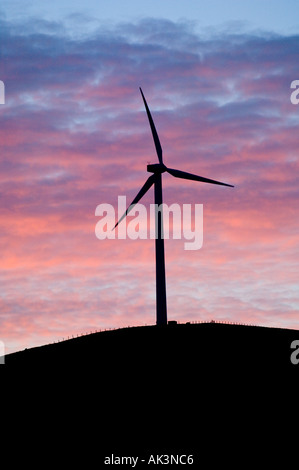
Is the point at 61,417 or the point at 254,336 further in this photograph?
the point at 254,336

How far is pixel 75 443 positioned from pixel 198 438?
10832 mm

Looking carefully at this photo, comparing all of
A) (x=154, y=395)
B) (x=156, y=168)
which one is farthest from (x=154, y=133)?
(x=154, y=395)

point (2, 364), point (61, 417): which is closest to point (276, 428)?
point (61, 417)

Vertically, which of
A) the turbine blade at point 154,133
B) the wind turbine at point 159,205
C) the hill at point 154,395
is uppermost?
the turbine blade at point 154,133

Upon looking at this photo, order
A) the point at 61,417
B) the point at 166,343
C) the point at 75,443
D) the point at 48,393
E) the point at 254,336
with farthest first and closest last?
the point at 254,336, the point at 166,343, the point at 48,393, the point at 61,417, the point at 75,443

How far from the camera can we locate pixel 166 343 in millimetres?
112688

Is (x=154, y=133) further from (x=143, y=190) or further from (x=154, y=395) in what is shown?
A: (x=154, y=395)

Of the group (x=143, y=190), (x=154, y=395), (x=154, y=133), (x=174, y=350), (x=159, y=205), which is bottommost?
(x=154, y=395)

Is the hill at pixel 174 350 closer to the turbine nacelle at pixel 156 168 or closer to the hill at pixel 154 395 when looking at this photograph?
the hill at pixel 154 395

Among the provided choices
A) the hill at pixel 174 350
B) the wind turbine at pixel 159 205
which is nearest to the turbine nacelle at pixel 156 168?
the wind turbine at pixel 159 205

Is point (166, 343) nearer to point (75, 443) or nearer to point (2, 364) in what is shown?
point (2, 364)
